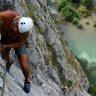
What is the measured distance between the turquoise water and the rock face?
34795 millimetres

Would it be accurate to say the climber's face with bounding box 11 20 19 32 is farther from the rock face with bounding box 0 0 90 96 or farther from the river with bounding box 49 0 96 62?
the river with bounding box 49 0 96 62

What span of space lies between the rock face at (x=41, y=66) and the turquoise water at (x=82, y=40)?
34.8 m

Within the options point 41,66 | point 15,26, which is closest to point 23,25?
point 15,26

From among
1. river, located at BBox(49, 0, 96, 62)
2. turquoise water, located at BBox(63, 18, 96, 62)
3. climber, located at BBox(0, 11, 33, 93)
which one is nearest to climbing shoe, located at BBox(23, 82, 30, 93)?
climber, located at BBox(0, 11, 33, 93)

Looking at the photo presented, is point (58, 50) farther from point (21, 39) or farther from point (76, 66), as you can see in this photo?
point (21, 39)

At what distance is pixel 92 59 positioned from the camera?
63188mm

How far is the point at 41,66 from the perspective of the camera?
18.7 m

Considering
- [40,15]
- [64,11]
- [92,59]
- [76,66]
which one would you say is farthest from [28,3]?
[64,11]

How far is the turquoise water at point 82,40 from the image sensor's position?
64.9 meters

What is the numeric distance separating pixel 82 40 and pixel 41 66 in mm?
50929

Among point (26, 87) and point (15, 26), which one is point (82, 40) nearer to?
point (26, 87)

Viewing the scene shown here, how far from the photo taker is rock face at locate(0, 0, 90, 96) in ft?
39.5

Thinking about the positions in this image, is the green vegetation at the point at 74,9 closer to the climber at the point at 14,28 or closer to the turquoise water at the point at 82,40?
the turquoise water at the point at 82,40

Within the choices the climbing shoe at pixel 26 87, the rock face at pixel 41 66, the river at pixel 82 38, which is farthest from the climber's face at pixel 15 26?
the river at pixel 82 38
